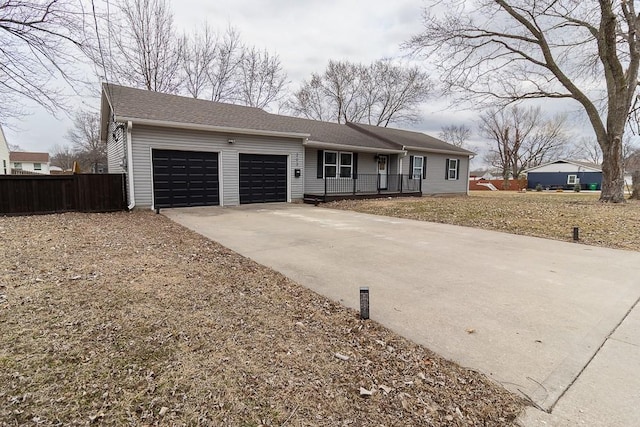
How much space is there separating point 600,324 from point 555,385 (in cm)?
152

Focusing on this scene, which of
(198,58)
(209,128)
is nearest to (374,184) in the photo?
(209,128)

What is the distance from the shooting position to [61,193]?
1024cm

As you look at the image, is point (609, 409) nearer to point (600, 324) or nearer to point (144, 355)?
point (600, 324)

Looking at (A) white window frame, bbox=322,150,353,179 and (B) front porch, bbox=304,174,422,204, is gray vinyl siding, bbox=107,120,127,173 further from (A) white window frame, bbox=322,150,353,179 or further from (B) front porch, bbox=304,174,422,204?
(A) white window frame, bbox=322,150,353,179

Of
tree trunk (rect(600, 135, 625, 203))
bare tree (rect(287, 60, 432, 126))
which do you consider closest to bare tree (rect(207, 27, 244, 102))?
bare tree (rect(287, 60, 432, 126))

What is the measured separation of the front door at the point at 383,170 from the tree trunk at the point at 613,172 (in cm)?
976

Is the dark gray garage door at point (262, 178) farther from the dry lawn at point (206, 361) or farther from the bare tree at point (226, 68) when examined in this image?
the bare tree at point (226, 68)

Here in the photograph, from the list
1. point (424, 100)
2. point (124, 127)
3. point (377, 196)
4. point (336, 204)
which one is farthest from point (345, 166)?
point (424, 100)

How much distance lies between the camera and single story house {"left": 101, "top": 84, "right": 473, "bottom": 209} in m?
11.2

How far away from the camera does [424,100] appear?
3147cm

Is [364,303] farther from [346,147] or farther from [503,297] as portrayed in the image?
[346,147]

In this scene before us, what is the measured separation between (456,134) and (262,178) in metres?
49.6

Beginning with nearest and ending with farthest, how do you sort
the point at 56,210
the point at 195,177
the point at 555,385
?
the point at 555,385 → the point at 56,210 → the point at 195,177

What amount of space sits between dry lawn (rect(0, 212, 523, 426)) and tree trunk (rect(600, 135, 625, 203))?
1679cm
